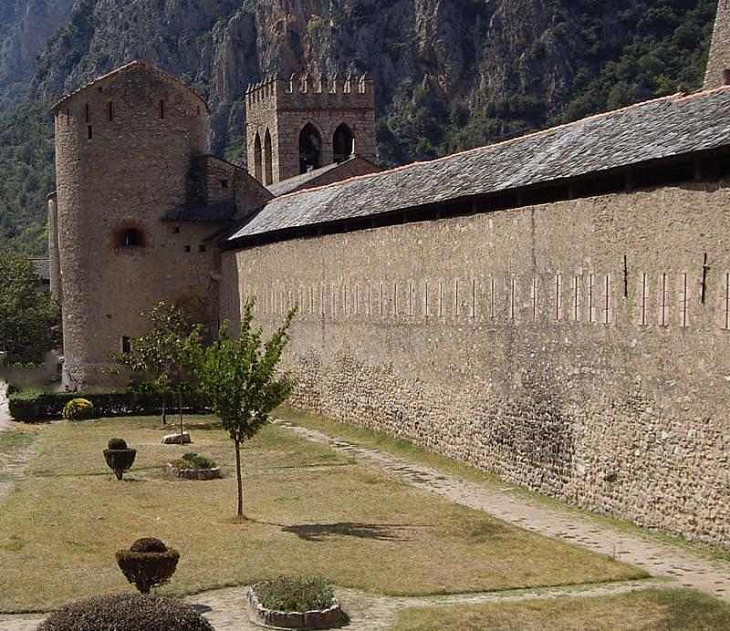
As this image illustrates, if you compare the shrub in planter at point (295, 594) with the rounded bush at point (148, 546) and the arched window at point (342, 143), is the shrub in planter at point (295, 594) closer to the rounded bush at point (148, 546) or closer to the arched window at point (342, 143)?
the rounded bush at point (148, 546)

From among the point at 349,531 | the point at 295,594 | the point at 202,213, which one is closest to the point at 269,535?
the point at 349,531

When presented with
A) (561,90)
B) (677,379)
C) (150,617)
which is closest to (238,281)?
(677,379)

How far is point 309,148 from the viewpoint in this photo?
54.6 metres

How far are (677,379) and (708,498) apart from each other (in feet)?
4.89

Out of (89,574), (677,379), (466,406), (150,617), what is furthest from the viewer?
(466,406)

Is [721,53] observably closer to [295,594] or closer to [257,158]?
[295,594]

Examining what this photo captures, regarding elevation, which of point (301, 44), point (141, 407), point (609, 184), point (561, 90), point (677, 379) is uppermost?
point (301, 44)

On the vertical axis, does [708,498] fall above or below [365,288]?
below

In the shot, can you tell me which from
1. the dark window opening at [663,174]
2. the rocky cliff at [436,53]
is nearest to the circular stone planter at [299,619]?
the dark window opening at [663,174]

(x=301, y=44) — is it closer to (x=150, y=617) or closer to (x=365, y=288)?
(x=365, y=288)

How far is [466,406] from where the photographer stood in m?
20.9

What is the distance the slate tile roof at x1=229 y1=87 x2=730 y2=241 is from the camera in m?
A: 15.2

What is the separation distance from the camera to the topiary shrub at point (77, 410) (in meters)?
31.4

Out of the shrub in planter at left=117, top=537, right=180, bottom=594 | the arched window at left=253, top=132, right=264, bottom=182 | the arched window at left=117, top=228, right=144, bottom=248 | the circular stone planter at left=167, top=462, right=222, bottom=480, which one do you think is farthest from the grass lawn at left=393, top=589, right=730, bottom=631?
the arched window at left=253, top=132, right=264, bottom=182
